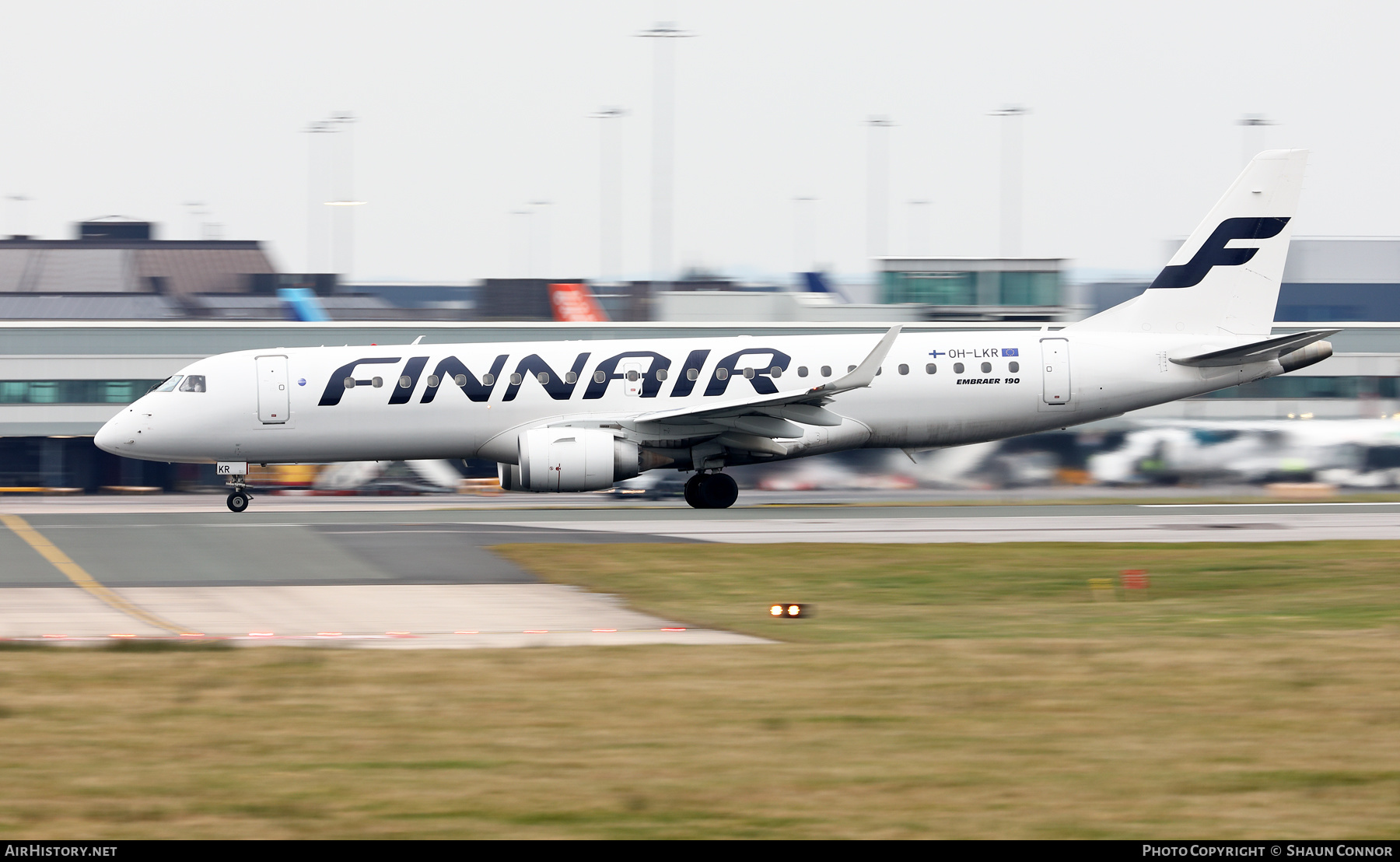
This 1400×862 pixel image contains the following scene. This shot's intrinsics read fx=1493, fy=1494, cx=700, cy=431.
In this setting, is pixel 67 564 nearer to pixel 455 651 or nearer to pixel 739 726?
pixel 455 651

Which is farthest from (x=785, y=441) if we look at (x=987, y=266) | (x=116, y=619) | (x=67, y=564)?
(x=987, y=266)

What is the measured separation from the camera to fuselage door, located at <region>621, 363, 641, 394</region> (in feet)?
102

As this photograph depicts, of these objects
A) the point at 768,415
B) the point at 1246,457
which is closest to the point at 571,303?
the point at 1246,457

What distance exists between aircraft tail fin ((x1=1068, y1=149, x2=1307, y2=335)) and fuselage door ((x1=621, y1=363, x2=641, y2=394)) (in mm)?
9692

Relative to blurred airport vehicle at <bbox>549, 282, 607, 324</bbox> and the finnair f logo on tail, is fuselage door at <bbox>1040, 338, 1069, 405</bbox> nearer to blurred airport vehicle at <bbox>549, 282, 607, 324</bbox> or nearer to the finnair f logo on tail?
the finnair f logo on tail

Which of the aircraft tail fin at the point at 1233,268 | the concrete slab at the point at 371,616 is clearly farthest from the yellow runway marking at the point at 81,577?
the aircraft tail fin at the point at 1233,268

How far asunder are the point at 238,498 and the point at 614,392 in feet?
27.1

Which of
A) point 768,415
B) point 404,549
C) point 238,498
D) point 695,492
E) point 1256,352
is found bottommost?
point 238,498

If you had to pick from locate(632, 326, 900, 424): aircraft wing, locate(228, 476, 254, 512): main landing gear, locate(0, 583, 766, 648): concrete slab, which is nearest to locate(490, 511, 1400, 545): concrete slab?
locate(632, 326, 900, 424): aircraft wing

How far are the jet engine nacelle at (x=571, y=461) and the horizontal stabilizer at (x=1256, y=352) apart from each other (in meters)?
12.3

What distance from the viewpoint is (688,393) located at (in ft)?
102

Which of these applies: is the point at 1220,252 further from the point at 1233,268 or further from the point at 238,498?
the point at 238,498

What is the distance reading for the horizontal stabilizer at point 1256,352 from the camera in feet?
102

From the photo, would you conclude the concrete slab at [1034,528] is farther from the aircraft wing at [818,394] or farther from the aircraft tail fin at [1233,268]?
the aircraft tail fin at [1233,268]
